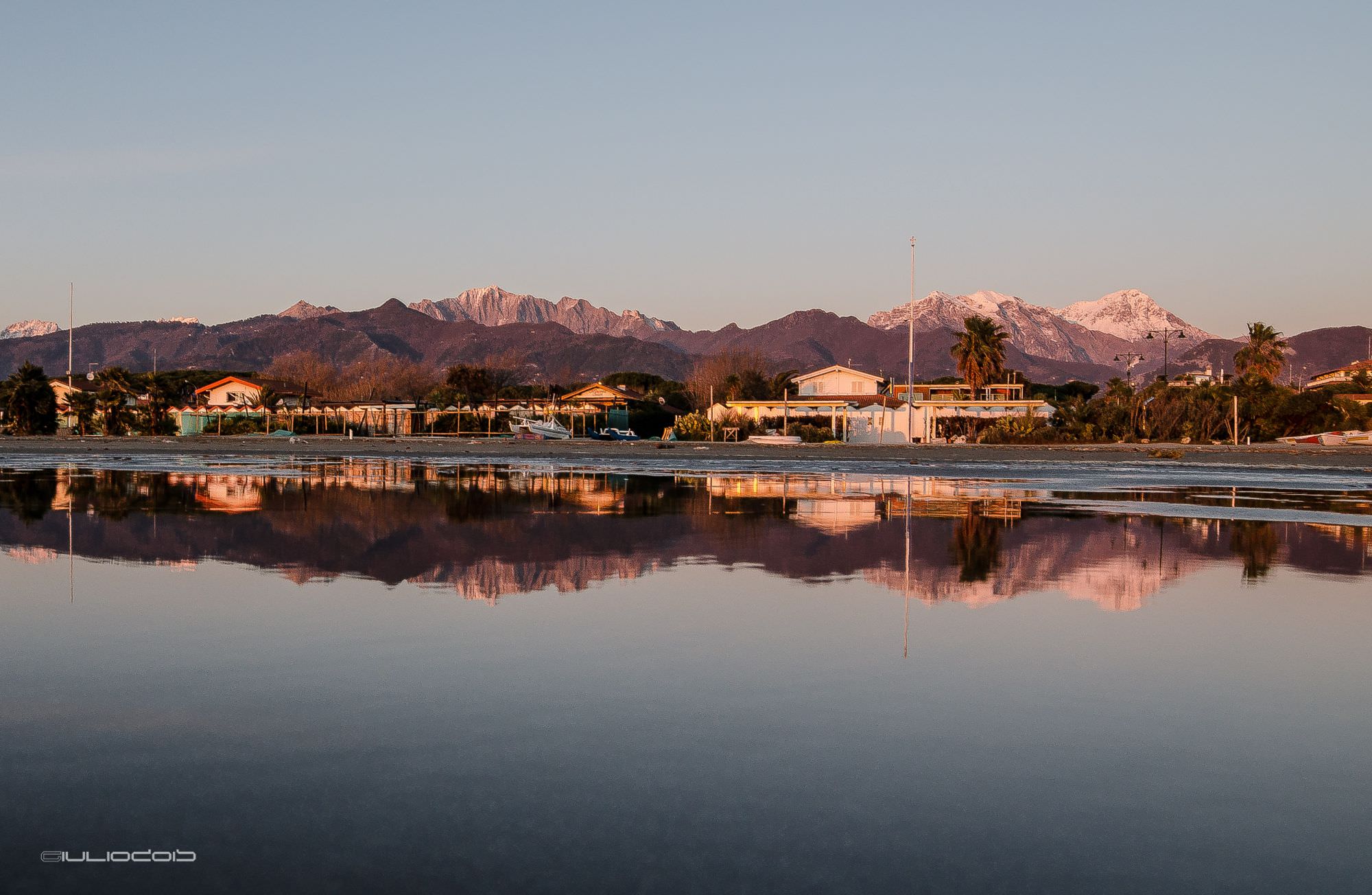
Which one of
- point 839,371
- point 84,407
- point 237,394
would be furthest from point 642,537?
point 237,394

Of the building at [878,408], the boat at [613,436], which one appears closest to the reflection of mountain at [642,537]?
the boat at [613,436]

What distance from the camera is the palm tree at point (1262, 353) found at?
8325 centimetres

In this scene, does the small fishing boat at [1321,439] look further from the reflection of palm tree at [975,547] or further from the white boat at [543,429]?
the reflection of palm tree at [975,547]

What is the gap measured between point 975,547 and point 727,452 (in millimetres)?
37509

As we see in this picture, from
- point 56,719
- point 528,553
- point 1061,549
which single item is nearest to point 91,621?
point 56,719

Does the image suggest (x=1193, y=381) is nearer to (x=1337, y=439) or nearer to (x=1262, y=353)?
(x=1262, y=353)

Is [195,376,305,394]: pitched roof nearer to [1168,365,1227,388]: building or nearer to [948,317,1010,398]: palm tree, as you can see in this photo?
[948,317,1010,398]: palm tree

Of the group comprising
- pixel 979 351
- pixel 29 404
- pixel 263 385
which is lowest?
pixel 29 404

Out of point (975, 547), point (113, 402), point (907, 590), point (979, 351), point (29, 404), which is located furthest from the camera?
point (979, 351)

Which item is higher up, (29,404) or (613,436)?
(29,404)

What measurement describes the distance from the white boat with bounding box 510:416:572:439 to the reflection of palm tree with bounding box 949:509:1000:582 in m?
57.2

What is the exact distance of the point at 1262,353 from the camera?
83812 mm

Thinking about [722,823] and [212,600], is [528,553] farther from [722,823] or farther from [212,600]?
[722,823]

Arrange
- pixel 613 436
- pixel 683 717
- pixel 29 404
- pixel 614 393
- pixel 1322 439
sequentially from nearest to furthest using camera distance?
pixel 683 717, pixel 1322 439, pixel 613 436, pixel 29 404, pixel 614 393
